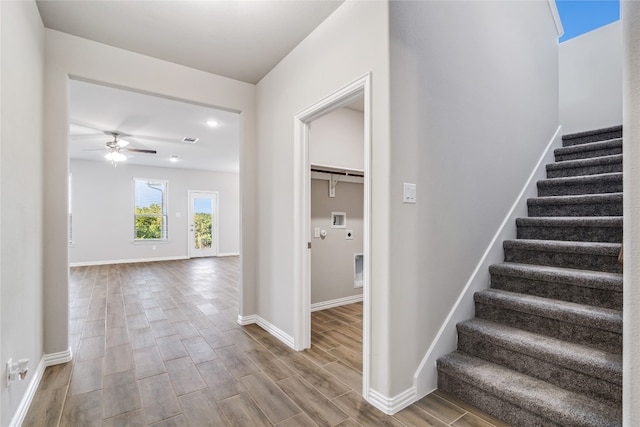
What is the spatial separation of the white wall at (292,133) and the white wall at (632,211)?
99cm

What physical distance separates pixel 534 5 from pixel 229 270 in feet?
21.6

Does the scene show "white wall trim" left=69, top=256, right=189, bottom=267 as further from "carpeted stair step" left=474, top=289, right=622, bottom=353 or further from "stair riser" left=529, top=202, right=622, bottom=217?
"stair riser" left=529, top=202, right=622, bottom=217

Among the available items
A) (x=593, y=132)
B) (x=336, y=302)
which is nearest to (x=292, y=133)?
(x=336, y=302)

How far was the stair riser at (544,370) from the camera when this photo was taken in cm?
147

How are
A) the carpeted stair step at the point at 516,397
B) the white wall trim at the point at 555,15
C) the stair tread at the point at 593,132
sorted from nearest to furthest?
the carpeted stair step at the point at 516,397 < the stair tread at the point at 593,132 < the white wall trim at the point at 555,15

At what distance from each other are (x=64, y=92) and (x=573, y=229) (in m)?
4.18

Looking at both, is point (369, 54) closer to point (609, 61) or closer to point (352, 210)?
point (352, 210)

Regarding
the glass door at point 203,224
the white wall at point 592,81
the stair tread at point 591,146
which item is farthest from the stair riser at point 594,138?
the glass door at point 203,224

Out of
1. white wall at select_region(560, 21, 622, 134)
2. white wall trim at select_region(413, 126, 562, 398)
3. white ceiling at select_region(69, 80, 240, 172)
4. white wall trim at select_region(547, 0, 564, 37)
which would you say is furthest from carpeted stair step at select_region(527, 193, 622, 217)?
white ceiling at select_region(69, 80, 240, 172)

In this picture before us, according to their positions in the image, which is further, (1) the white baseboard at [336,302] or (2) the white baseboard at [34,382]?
(1) the white baseboard at [336,302]

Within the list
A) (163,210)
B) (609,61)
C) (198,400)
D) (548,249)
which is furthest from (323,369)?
(163,210)

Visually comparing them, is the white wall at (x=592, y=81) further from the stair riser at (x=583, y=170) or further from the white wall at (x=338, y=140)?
the white wall at (x=338, y=140)

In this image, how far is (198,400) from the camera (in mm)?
1873

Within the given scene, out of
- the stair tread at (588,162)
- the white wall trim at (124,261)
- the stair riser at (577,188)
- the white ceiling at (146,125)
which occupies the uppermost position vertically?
the white ceiling at (146,125)
